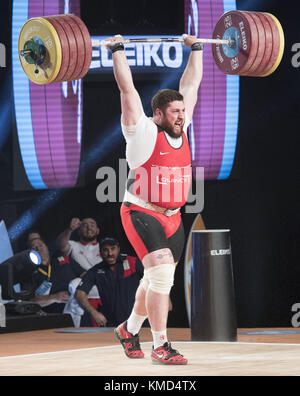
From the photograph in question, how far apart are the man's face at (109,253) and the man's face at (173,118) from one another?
3.11 metres

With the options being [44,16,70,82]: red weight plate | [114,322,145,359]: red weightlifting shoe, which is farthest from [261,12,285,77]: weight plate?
[114,322,145,359]: red weightlifting shoe

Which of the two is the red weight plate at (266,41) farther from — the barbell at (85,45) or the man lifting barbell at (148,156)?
the man lifting barbell at (148,156)

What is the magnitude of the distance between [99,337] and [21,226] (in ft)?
11.5

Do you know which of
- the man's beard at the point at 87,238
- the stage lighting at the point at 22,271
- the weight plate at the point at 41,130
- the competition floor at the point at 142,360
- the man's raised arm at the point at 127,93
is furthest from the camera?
the man's beard at the point at 87,238

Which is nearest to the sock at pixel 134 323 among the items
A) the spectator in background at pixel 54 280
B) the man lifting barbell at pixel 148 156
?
the man lifting barbell at pixel 148 156

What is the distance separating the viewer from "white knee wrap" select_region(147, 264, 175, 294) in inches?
197

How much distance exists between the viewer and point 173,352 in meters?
5.00

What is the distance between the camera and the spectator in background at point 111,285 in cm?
820

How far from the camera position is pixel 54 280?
8773 mm

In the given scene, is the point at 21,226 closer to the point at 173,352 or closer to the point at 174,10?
the point at 174,10

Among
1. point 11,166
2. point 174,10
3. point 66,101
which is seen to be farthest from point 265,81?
point 11,166

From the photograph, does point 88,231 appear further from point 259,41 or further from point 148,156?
point 148,156

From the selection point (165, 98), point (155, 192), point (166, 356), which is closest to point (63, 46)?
point (165, 98)

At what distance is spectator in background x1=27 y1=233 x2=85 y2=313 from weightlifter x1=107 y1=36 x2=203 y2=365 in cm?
345
